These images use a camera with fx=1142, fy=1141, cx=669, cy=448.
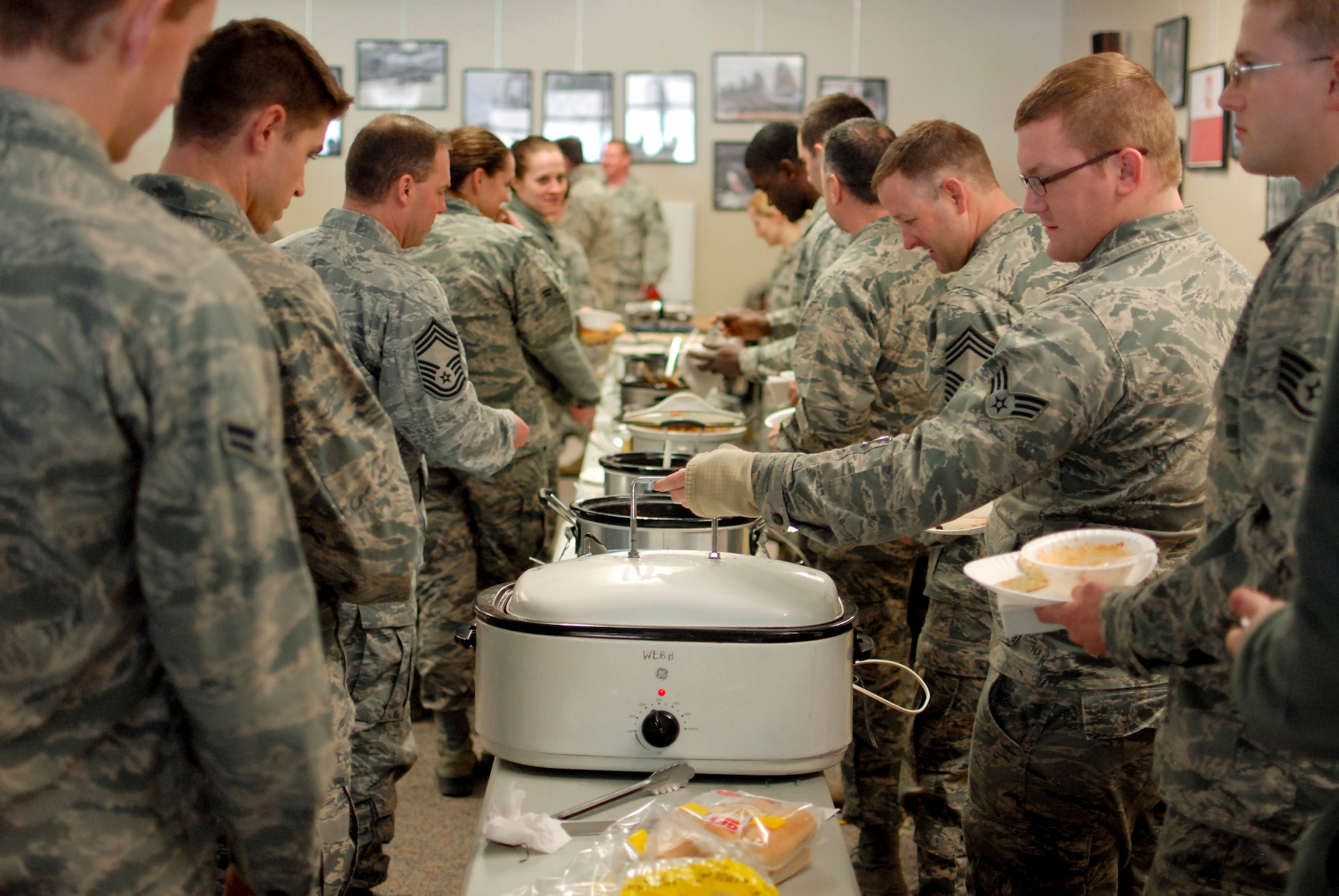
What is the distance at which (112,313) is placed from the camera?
78 cm

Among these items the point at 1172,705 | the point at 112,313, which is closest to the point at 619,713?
the point at 1172,705

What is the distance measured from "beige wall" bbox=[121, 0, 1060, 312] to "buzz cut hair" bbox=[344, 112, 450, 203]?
640 cm

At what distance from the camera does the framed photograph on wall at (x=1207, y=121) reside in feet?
16.5

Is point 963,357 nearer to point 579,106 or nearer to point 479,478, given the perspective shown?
point 479,478

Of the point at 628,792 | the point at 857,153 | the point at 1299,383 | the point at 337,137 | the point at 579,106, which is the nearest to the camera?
the point at 1299,383

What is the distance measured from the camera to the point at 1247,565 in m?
0.99

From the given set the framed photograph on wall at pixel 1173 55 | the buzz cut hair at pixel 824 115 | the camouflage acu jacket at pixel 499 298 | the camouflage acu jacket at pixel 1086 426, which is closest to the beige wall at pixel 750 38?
the framed photograph on wall at pixel 1173 55

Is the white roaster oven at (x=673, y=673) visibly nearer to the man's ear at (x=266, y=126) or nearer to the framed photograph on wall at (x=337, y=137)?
the man's ear at (x=266, y=126)

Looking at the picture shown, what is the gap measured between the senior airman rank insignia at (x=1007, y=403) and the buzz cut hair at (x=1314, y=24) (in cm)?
45

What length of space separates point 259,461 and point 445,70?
26.2 ft

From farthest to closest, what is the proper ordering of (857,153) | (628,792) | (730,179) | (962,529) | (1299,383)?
(730,179) < (857,153) < (962,529) < (628,792) < (1299,383)

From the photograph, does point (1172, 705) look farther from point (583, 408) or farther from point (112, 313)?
point (583, 408)

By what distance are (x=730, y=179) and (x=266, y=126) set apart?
24.2 ft

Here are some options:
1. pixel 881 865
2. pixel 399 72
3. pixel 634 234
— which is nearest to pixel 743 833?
pixel 881 865
